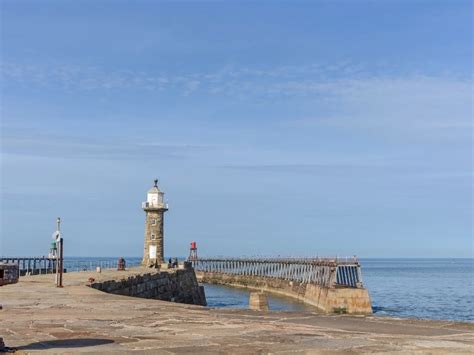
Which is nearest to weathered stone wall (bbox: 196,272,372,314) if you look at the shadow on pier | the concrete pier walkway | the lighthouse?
the lighthouse

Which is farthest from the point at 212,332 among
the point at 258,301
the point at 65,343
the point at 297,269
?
the point at 297,269

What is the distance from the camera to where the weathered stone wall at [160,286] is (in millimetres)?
28734

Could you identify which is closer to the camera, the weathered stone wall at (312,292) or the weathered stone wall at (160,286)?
the weathered stone wall at (160,286)

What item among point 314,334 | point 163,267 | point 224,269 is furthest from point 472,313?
point 224,269

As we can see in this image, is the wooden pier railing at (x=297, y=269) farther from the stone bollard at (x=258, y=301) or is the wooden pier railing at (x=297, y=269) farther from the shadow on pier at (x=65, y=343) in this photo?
the shadow on pier at (x=65, y=343)

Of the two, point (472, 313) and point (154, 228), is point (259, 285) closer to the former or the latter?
point (154, 228)

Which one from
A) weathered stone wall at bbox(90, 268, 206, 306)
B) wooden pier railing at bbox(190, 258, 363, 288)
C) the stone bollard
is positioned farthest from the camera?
wooden pier railing at bbox(190, 258, 363, 288)

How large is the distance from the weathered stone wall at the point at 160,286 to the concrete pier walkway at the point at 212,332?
42.6ft

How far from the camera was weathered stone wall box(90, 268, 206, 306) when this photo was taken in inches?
1131

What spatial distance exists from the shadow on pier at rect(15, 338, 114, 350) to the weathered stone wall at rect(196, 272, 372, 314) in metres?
35.3

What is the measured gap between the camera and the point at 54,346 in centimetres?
870

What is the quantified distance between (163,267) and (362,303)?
19.4 m

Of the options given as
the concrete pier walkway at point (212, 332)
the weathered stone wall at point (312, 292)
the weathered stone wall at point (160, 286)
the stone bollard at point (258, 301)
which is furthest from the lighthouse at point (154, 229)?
the concrete pier walkway at point (212, 332)

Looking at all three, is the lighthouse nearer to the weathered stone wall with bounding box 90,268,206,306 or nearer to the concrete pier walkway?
the weathered stone wall with bounding box 90,268,206,306
